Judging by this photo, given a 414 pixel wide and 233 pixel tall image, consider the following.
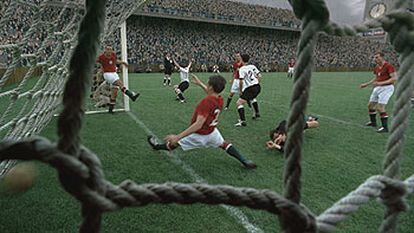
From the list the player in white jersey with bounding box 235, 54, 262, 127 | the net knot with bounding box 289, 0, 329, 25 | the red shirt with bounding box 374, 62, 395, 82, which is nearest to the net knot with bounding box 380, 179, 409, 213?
the net knot with bounding box 289, 0, 329, 25

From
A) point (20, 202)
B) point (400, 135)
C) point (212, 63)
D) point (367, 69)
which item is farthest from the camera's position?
point (367, 69)

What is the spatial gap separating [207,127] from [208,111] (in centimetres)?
23

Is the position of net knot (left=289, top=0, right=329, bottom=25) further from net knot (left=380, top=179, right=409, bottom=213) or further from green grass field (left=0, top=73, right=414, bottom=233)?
green grass field (left=0, top=73, right=414, bottom=233)

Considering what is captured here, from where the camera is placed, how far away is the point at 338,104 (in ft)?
28.3

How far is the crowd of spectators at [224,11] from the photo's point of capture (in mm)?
23781

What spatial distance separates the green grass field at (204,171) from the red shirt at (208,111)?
1.38ft

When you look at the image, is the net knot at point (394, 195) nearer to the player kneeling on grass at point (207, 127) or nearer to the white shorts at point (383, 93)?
the player kneeling on grass at point (207, 127)

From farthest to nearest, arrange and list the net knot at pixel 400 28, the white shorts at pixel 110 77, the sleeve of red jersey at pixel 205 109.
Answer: the white shorts at pixel 110 77
the sleeve of red jersey at pixel 205 109
the net knot at pixel 400 28

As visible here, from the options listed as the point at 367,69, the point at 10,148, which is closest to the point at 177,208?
the point at 10,148

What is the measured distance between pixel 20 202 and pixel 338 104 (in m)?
8.18

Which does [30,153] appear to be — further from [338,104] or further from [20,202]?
[338,104]

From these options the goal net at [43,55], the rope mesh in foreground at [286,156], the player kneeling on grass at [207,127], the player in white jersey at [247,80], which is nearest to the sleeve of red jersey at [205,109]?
the player kneeling on grass at [207,127]

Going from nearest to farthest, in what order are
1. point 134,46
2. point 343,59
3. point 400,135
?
1. point 400,135
2. point 134,46
3. point 343,59

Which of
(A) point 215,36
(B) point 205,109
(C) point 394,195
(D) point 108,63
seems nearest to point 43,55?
(B) point 205,109
